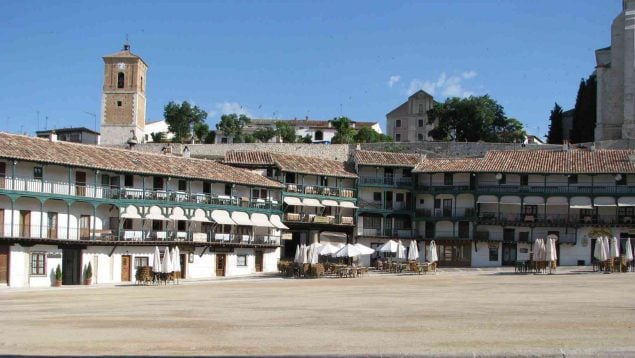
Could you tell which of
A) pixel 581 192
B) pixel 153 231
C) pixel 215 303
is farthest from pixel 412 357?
pixel 581 192

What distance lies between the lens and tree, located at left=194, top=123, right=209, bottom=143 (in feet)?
402

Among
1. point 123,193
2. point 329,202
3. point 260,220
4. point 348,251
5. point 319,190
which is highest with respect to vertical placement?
point 319,190

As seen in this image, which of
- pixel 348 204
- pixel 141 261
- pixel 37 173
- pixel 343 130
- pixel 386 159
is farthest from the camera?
pixel 343 130

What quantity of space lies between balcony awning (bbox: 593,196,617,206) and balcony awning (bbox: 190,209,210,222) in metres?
29.5

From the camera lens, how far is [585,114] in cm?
9412

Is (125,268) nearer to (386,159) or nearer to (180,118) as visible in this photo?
(386,159)

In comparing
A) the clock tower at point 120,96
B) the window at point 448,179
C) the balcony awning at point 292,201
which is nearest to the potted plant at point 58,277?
the balcony awning at point 292,201

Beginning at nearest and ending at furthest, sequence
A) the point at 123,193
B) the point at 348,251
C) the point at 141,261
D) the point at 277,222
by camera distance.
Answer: the point at 123,193 → the point at 141,261 → the point at 348,251 → the point at 277,222

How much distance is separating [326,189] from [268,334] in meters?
50.4

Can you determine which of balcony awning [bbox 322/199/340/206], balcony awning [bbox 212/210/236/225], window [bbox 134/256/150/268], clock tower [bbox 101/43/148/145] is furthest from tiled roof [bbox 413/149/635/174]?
clock tower [bbox 101/43/148/145]

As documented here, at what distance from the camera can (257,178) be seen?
214ft

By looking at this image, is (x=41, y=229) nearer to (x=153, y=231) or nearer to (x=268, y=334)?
(x=153, y=231)

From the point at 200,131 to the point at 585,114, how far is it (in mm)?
53917

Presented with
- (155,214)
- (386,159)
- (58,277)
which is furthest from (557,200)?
(58,277)
